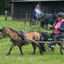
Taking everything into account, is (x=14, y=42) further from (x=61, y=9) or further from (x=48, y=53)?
(x=61, y=9)

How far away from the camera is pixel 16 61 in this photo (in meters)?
6.59

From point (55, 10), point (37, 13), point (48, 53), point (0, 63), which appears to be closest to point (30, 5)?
point (55, 10)

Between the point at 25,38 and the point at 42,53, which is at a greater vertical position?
the point at 25,38

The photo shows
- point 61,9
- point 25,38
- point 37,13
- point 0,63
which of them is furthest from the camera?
point 61,9

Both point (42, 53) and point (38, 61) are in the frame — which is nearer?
point (38, 61)

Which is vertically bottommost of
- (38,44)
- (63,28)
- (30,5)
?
(38,44)

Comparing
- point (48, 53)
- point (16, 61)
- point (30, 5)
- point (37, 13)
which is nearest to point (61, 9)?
point (30, 5)

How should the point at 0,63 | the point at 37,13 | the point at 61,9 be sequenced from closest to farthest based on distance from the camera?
the point at 0,63
the point at 37,13
the point at 61,9

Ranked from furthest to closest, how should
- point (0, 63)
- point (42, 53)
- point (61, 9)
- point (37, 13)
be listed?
point (61, 9)
point (37, 13)
point (42, 53)
point (0, 63)

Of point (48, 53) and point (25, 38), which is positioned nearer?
point (25, 38)

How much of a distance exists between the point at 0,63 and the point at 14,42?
1.26 meters

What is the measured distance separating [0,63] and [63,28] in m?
3.01

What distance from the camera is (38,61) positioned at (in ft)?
21.8

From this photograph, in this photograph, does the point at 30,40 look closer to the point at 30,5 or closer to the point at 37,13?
the point at 37,13
